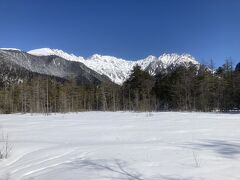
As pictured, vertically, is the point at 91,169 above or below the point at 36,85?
below

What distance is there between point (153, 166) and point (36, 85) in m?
71.6

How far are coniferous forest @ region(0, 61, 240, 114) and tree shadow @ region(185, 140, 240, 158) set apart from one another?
3414cm

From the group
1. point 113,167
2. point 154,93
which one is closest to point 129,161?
point 113,167

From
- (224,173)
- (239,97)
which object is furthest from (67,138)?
(239,97)

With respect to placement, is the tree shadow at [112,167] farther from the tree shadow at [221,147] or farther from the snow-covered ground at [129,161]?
the tree shadow at [221,147]

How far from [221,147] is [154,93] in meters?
58.3

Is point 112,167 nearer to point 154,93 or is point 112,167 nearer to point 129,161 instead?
point 129,161

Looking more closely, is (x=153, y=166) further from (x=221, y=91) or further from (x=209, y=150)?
(x=221, y=91)

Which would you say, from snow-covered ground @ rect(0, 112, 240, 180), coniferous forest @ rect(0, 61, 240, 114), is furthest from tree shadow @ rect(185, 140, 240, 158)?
coniferous forest @ rect(0, 61, 240, 114)

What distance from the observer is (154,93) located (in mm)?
65438

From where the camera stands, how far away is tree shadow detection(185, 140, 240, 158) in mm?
6574

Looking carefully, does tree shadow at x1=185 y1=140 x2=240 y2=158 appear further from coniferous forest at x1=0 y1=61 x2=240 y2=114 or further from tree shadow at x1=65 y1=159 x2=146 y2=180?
coniferous forest at x1=0 y1=61 x2=240 y2=114

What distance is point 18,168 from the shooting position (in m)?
6.97

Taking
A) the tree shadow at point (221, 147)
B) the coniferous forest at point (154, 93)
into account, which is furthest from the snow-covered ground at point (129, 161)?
the coniferous forest at point (154, 93)
